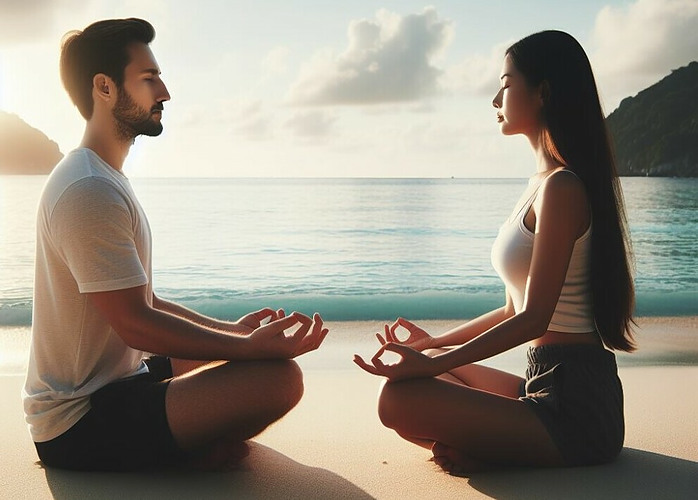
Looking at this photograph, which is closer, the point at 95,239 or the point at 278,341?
the point at 95,239

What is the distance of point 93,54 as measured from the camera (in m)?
2.87

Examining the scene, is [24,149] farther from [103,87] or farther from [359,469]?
[359,469]

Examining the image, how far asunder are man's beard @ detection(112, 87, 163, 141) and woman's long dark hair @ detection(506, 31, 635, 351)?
1381mm

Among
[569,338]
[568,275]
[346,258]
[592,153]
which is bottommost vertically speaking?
[569,338]

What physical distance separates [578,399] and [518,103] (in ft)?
3.49

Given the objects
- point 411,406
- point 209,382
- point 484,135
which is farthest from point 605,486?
point 484,135

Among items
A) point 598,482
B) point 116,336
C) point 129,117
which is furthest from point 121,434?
point 598,482

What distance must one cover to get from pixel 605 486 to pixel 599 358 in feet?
1.41

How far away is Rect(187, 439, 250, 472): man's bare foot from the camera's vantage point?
2.93m

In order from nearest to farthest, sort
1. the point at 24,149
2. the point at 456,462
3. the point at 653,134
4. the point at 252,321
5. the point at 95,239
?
the point at 95,239 → the point at 456,462 → the point at 252,321 → the point at 24,149 → the point at 653,134

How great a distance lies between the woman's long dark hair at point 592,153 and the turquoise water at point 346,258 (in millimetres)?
5812

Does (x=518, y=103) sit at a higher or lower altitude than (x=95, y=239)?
higher

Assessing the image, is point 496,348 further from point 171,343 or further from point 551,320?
point 171,343

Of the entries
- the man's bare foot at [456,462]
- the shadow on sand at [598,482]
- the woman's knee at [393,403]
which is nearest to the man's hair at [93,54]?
the woman's knee at [393,403]
